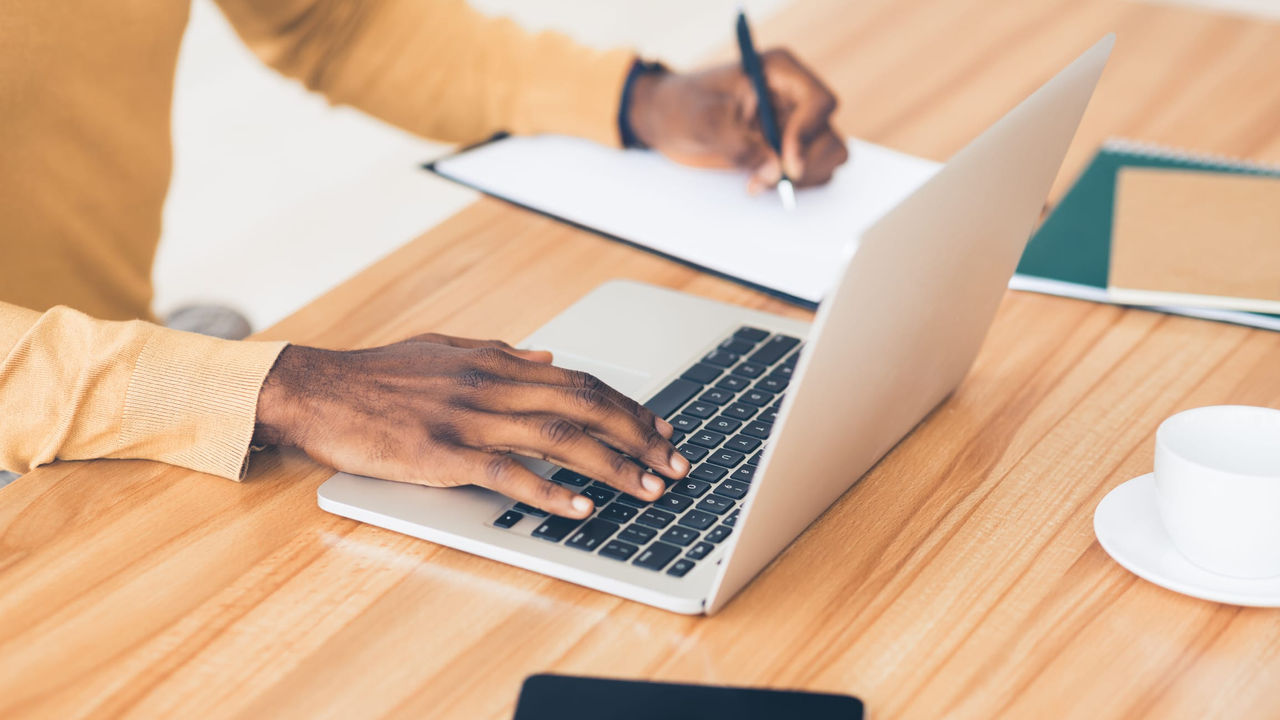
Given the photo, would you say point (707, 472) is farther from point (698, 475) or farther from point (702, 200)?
point (702, 200)

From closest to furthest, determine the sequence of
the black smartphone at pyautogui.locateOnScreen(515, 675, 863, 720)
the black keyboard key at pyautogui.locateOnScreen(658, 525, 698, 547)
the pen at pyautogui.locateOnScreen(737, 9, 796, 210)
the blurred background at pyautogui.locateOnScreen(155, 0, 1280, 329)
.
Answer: the black smartphone at pyautogui.locateOnScreen(515, 675, 863, 720)
the black keyboard key at pyautogui.locateOnScreen(658, 525, 698, 547)
the pen at pyautogui.locateOnScreen(737, 9, 796, 210)
the blurred background at pyautogui.locateOnScreen(155, 0, 1280, 329)

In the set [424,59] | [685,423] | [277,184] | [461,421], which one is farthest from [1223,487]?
[277,184]

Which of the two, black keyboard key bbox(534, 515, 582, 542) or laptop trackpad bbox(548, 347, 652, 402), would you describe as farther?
laptop trackpad bbox(548, 347, 652, 402)

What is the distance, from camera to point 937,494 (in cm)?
74

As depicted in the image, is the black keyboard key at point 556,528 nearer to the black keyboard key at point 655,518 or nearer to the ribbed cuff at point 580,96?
the black keyboard key at point 655,518

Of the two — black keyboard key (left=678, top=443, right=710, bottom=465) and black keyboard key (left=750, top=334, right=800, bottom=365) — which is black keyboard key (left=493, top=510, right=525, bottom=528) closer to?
black keyboard key (left=678, top=443, right=710, bottom=465)

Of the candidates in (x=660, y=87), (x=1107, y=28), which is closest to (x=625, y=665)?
(x=660, y=87)

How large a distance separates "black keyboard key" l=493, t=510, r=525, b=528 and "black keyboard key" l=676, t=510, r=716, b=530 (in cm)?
10

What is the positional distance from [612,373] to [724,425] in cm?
11

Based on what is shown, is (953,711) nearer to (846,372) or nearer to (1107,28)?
(846,372)

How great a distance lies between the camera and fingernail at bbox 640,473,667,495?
70 cm

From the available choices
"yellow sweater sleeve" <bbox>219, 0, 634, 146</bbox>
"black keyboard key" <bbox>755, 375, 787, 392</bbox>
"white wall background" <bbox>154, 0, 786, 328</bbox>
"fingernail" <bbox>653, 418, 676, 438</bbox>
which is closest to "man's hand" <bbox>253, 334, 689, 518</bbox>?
"fingernail" <bbox>653, 418, 676, 438</bbox>

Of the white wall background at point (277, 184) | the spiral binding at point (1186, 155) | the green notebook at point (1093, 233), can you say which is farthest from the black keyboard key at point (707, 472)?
the white wall background at point (277, 184)

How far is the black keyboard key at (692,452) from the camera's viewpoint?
2.45 ft
